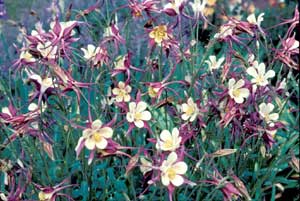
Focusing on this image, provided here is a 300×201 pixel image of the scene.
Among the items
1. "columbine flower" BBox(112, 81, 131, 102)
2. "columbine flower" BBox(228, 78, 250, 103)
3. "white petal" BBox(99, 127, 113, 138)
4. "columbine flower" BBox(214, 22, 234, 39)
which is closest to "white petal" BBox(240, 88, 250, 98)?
"columbine flower" BBox(228, 78, 250, 103)

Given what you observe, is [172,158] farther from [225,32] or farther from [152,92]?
[225,32]

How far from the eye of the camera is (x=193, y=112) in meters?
2.29

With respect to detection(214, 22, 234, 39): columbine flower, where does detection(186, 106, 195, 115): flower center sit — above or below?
below

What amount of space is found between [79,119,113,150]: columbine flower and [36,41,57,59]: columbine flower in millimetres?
466

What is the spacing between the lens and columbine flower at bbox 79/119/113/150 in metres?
1.90

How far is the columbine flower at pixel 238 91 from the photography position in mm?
2234

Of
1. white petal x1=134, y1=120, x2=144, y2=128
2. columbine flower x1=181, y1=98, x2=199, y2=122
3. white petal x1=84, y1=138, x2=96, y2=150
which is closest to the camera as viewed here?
white petal x1=84, y1=138, x2=96, y2=150

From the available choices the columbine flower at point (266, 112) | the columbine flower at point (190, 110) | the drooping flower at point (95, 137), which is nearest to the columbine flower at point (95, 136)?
the drooping flower at point (95, 137)

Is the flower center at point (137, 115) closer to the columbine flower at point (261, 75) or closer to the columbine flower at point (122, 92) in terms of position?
the columbine flower at point (122, 92)

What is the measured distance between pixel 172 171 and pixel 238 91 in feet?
1.46

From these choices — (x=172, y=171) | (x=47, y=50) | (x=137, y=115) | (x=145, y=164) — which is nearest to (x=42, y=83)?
(x=47, y=50)

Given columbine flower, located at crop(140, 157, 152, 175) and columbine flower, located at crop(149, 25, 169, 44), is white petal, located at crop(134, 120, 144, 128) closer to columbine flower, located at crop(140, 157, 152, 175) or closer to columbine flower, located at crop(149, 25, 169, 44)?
columbine flower, located at crop(140, 157, 152, 175)

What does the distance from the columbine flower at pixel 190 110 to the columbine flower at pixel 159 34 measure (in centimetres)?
27

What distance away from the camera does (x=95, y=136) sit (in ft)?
6.26
